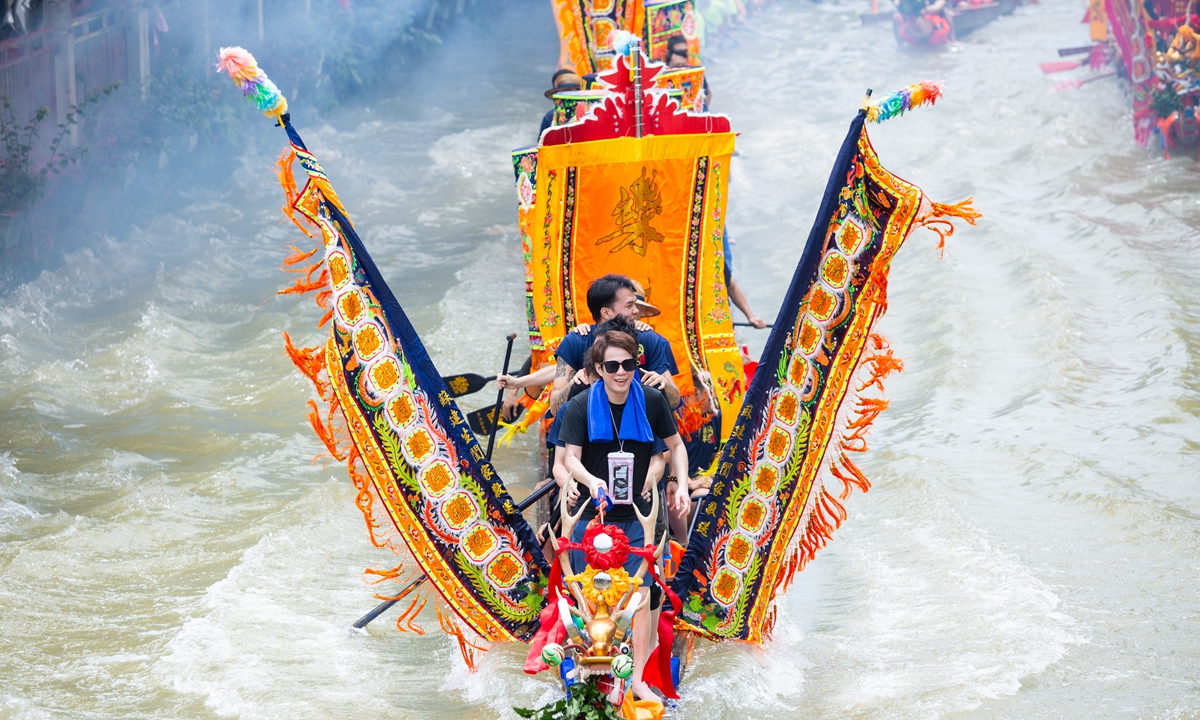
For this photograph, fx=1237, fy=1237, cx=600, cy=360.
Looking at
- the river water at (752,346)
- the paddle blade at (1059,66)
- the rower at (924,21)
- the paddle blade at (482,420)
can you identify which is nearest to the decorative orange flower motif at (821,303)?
the river water at (752,346)

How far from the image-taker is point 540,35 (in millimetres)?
27922

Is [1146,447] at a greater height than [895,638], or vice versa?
[895,638]

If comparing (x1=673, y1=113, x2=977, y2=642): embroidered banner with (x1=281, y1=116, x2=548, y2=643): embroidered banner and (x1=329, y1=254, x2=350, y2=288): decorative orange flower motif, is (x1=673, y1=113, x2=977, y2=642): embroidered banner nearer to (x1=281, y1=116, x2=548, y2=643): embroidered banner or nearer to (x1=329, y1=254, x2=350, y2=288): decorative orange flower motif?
(x1=281, y1=116, x2=548, y2=643): embroidered banner

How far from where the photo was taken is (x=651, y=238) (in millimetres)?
6414

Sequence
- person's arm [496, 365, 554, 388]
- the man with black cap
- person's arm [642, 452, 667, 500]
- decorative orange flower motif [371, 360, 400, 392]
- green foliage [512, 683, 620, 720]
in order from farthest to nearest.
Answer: the man with black cap
person's arm [496, 365, 554, 388]
decorative orange flower motif [371, 360, 400, 392]
person's arm [642, 452, 667, 500]
green foliage [512, 683, 620, 720]

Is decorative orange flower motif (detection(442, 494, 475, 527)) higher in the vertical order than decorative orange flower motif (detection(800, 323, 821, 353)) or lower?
lower

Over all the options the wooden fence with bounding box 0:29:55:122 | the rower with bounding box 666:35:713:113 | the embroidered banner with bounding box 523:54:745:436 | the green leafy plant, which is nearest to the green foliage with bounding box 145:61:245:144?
the green leafy plant

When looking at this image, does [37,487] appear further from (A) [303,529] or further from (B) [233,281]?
(B) [233,281]

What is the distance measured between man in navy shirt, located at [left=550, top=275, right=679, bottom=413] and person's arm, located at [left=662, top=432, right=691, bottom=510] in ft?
1.03

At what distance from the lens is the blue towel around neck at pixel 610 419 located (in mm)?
4539

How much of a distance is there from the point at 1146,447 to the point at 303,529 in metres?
5.33

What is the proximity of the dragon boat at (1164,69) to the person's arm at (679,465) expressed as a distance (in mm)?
12845

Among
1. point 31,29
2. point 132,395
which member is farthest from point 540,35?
point 132,395

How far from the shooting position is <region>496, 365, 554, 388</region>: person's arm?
5605mm
